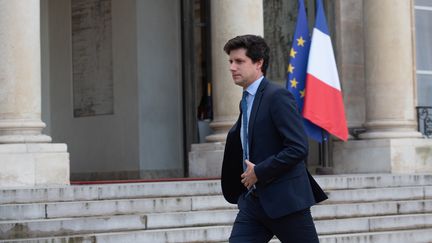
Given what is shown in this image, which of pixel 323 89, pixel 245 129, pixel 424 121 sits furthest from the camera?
pixel 424 121

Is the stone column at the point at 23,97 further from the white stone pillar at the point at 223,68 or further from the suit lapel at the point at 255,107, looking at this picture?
the suit lapel at the point at 255,107

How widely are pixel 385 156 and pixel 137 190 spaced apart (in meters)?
5.19

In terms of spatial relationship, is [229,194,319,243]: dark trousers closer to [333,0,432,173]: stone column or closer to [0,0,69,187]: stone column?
[0,0,69,187]: stone column

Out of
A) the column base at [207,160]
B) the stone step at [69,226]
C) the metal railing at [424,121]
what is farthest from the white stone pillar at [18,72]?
the metal railing at [424,121]

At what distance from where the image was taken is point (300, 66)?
14492 millimetres

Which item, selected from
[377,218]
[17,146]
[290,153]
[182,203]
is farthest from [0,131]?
[290,153]

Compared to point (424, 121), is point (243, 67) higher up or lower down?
higher up

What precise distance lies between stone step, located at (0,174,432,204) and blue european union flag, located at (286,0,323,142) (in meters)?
2.02

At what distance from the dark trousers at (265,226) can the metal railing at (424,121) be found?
1060cm

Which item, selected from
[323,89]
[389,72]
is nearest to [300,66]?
[323,89]

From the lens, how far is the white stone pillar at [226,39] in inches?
528

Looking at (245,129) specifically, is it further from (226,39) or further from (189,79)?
(189,79)

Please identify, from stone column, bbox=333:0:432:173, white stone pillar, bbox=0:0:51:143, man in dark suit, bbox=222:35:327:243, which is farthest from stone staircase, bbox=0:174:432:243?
man in dark suit, bbox=222:35:327:243

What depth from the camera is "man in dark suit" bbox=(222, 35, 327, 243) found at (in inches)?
207
